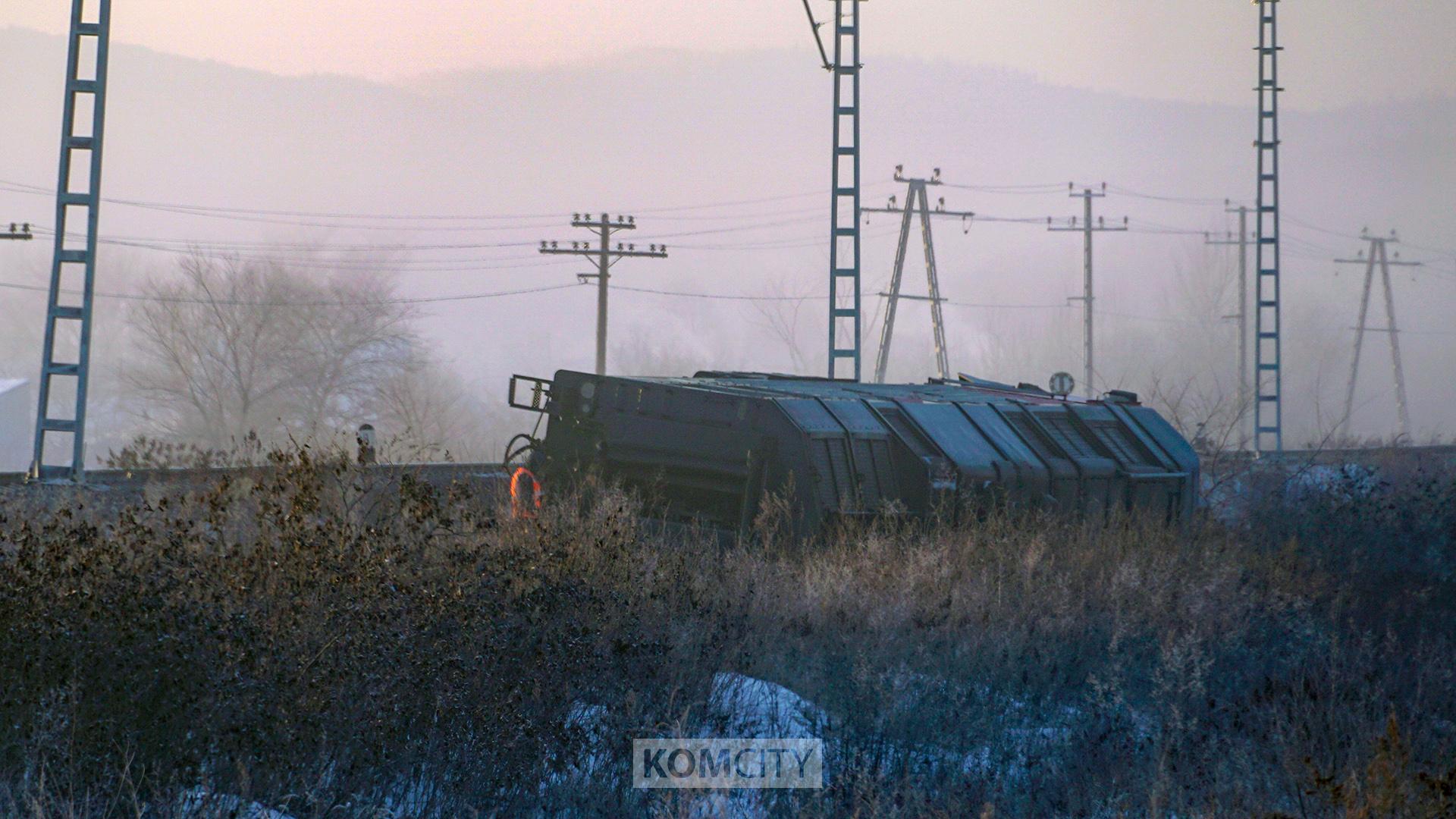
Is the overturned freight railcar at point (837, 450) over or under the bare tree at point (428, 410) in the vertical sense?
under

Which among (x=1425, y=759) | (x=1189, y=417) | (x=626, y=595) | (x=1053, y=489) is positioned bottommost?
(x=1425, y=759)

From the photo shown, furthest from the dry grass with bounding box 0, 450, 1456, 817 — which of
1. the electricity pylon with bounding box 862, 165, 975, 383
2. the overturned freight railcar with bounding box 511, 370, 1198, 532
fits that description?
the electricity pylon with bounding box 862, 165, 975, 383

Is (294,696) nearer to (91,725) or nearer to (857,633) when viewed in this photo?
(91,725)

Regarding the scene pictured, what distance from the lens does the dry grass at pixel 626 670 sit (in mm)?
5102

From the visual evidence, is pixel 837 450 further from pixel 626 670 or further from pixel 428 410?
pixel 428 410

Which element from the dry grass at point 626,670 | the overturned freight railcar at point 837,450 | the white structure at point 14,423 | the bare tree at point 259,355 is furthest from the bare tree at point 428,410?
the dry grass at point 626,670

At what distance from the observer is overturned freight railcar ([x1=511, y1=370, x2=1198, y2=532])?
10.1 meters

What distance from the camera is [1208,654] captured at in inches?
327

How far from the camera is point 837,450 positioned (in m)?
10.2

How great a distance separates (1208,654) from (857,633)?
7.60ft

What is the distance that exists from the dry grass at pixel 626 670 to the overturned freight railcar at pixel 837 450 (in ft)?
1.92

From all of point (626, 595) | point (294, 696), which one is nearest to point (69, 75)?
point (626, 595)

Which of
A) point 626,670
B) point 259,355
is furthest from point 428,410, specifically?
point 626,670

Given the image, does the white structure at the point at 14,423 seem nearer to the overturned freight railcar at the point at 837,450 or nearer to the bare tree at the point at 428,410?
the bare tree at the point at 428,410
